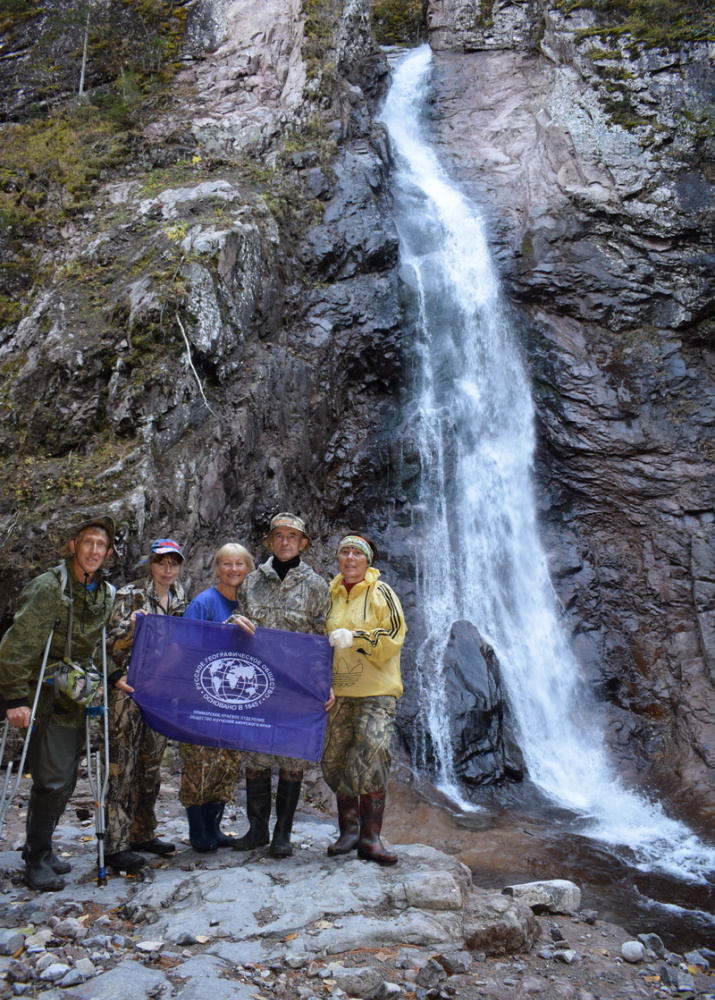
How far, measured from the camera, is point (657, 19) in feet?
49.5

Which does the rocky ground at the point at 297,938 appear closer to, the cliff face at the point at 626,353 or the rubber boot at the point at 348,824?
the rubber boot at the point at 348,824

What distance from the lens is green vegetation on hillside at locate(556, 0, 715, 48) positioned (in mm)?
14492

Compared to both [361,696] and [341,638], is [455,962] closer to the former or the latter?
[361,696]

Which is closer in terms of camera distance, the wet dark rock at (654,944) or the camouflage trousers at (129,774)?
the camouflage trousers at (129,774)

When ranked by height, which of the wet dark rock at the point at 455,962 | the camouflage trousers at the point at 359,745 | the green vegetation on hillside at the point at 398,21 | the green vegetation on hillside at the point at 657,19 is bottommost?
the wet dark rock at the point at 455,962

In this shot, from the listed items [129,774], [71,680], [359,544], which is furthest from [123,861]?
[359,544]

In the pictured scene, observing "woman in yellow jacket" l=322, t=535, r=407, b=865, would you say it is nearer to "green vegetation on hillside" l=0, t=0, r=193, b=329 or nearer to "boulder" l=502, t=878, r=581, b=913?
"boulder" l=502, t=878, r=581, b=913

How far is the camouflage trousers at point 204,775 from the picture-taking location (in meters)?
4.62

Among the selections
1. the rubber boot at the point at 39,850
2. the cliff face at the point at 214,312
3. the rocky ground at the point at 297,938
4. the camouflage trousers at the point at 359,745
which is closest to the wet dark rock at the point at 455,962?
the rocky ground at the point at 297,938

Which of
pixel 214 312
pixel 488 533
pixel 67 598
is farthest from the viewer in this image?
pixel 488 533

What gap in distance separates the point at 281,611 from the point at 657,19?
16.5 m

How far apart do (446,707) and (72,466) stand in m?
5.82

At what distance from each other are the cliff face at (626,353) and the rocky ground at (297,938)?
5.95 metres

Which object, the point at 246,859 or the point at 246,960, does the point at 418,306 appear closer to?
the point at 246,859
